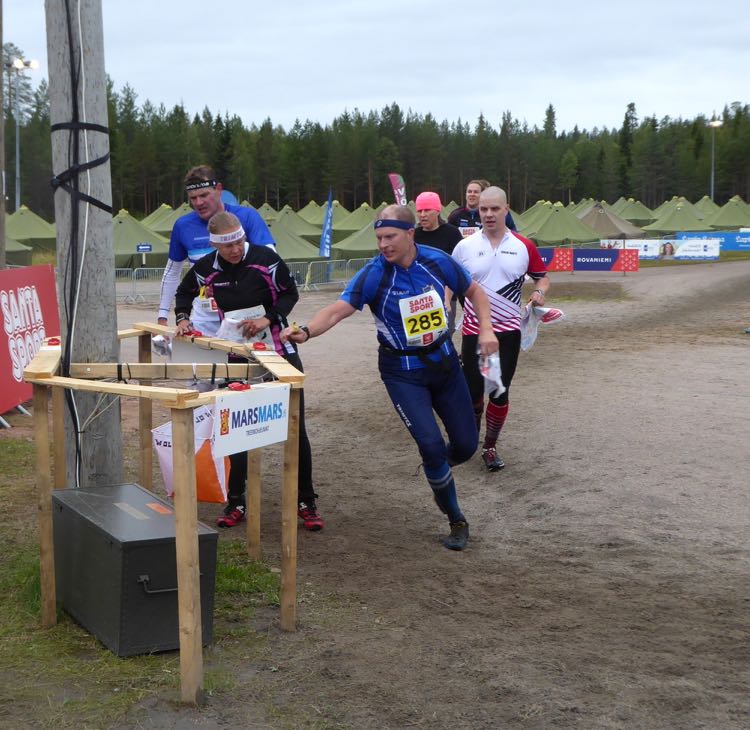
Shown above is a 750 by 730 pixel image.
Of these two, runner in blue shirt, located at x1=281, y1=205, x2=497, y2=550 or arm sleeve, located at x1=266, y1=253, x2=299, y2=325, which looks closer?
runner in blue shirt, located at x1=281, y1=205, x2=497, y2=550

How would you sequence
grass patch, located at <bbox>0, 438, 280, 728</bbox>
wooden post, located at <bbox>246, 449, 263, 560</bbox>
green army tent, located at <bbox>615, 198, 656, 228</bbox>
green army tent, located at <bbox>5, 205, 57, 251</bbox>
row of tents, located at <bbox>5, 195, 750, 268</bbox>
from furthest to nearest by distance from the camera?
green army tent, located at <bbox>615, 198, 656, 228</bbox>, green army tent, located at <bbox>5, 205, 57, 251</bbox>, row of tents, located at <bbox>5, 195, 750, 268</bbox>, wooden post, located at <bbox>246, 449, 263, 560</bbox>, grass patch, located at <bbox>0, 438, 280, 728</bbox>

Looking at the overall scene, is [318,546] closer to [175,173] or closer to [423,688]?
[423,688]

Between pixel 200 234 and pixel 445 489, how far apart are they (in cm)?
234

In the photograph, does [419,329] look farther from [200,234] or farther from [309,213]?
[309,213]

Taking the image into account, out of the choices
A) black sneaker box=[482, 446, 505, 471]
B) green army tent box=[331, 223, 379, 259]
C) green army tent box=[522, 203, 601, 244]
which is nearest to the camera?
black sneaker box=[482, 446, 505, 471]

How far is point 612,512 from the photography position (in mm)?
6730

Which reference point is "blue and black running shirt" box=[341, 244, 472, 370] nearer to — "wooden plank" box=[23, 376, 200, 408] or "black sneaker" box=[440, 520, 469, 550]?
"black sneaker" box=[440, 520, 469, 550]

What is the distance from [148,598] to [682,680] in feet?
7.39

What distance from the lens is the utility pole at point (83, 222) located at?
496 cm

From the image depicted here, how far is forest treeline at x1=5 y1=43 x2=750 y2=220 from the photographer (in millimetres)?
100500

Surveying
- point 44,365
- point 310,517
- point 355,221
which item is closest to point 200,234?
point 310,517

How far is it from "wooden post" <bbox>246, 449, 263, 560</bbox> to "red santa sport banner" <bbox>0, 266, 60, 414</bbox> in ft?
16.4

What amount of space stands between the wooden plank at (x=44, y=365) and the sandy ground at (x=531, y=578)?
4.81 ft

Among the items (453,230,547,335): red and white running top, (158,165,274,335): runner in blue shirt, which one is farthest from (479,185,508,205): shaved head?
(158,165,274,335): runner in blue shirt
